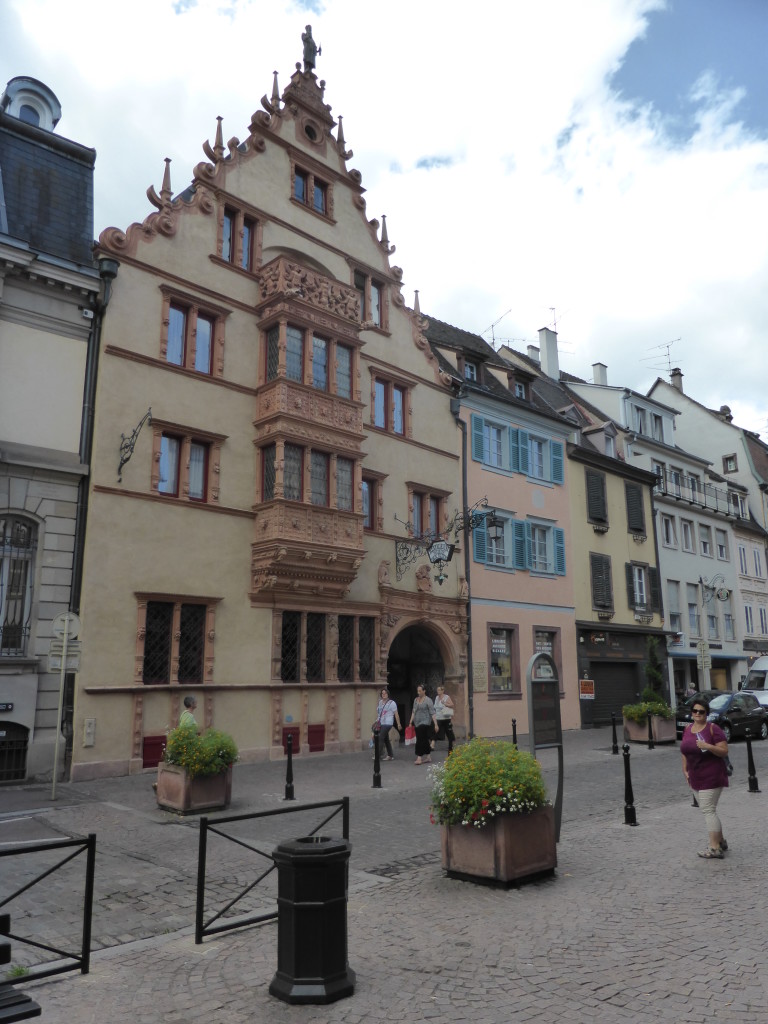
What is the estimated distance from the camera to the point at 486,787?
7895mm

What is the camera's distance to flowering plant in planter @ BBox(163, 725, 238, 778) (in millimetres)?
12273

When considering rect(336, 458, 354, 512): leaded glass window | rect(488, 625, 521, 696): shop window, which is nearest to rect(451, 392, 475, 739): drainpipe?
rect(488, 625, 521, 696): shop window

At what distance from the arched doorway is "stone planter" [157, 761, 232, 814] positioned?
13.6 meters

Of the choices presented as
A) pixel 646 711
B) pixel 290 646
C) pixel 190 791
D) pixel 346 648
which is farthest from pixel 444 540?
pixel 190 791

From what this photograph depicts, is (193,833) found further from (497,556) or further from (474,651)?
(497,556)

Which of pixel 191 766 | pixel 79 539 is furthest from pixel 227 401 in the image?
pixel 191 766

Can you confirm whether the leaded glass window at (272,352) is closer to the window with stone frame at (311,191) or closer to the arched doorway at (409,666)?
the window with stone frame at (311,191)

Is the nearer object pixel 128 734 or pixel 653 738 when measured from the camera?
pixel 128 734

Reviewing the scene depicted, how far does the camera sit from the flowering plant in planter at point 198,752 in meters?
12.3

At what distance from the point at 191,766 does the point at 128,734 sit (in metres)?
5.09

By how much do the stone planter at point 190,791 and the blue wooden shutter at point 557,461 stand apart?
2077 cm

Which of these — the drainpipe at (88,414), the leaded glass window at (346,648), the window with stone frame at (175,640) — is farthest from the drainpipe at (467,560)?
the drainpipe at (88,414)

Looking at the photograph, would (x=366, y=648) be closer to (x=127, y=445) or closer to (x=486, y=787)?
(x=127, y=445)

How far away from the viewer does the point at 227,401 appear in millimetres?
19875
